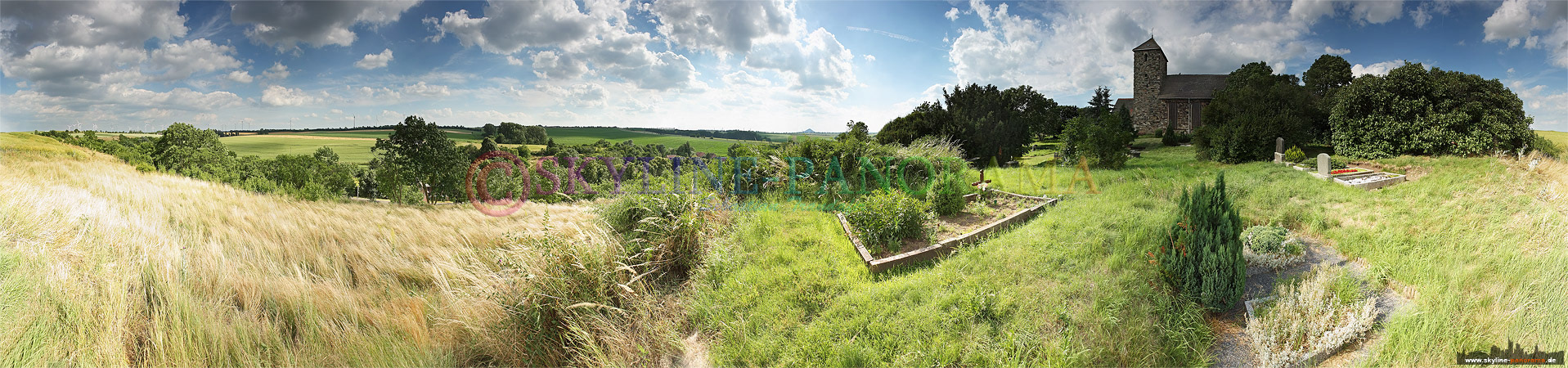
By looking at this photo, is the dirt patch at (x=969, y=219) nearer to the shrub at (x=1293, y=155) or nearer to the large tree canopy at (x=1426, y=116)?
the large tree canopy at (x=1426, y=116)

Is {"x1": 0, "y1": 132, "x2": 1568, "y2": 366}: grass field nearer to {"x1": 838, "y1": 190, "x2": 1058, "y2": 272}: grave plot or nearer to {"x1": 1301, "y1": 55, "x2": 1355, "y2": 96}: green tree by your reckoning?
{"x1": 838, "y1": 190, "x2": 1058, "y2": 272}: grave plot

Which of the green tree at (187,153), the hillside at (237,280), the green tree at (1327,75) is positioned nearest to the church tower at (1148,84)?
the green tree at (1327,75)

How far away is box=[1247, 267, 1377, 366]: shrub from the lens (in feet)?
9.46

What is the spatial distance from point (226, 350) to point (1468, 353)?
7.66 metres

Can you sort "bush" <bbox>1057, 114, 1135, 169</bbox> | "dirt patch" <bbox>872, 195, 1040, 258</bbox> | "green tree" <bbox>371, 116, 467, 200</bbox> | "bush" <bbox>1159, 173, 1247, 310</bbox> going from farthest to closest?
1. "green tree" <bbox>371, 116, 467, 200</bbox>
2. "bush" <bbox>1057, 114, 1135, 169</bbox>
3. "dirt patch" <bbox>872, 195, 1040, 258</bbox>
4. "bush" <bbox>1159, 173, 1247, 310</bbox>

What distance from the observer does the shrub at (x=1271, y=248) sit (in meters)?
4.19

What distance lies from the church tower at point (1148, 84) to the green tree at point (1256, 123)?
18.1 metres

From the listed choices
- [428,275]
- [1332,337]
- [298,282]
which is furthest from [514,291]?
[1332,337]

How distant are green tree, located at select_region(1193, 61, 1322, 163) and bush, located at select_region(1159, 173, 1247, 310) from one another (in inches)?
332

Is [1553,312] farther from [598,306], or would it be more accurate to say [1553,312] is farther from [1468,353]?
[598,306]

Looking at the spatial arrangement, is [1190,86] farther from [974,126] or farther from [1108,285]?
[1108,285]

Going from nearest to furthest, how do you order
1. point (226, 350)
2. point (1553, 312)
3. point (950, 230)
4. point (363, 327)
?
point (1553, 312) → point (226, 350) → point (363, 327) → point (950, 230)

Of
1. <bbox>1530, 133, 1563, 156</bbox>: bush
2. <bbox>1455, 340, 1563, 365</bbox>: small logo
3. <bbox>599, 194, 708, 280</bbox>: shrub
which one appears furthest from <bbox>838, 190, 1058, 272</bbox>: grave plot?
<bbox>1530, 133, 1563, 156</bbox>: bush

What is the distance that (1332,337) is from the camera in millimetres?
2883
